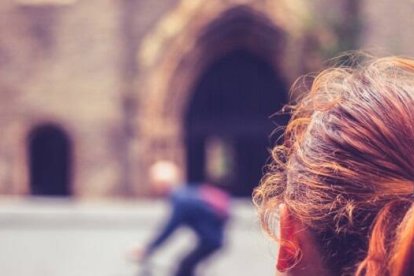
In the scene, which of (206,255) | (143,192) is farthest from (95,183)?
(206,255)

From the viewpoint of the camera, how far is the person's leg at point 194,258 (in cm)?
606

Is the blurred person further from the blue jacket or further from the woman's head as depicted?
the woman's head

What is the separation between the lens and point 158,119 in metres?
13.5

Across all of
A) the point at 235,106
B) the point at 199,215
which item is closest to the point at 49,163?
the point at 235,106

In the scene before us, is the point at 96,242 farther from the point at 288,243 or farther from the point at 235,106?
the point at 288,243

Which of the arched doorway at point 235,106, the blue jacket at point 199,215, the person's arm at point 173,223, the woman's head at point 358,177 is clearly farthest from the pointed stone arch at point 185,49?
the woman's head at point 358,177

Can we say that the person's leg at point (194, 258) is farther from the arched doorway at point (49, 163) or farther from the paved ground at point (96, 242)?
the arched doorway at point (49, 163)

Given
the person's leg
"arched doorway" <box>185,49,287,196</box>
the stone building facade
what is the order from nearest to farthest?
the person's leg, the stone building facade, "arched doorway" <box>185,49,287,196</box>

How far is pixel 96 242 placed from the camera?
8.30 m

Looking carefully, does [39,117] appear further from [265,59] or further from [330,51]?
[330,51]

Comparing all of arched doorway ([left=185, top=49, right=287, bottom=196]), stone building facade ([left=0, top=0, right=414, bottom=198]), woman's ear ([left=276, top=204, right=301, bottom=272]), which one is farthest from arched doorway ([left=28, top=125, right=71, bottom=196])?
woman's ear ([left=276, top=204, right=301, bottom=272])

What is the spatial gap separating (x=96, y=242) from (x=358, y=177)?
754 centimetres

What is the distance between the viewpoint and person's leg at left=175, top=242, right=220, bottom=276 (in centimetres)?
606

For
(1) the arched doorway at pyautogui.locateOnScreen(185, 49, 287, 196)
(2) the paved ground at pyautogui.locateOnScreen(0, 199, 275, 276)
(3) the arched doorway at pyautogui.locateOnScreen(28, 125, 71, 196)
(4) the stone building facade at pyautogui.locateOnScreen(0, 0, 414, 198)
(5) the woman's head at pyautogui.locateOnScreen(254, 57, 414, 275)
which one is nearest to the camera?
(5) the woman's head at pyautogui.locateOnScreen(254, 57, 414, 275)
